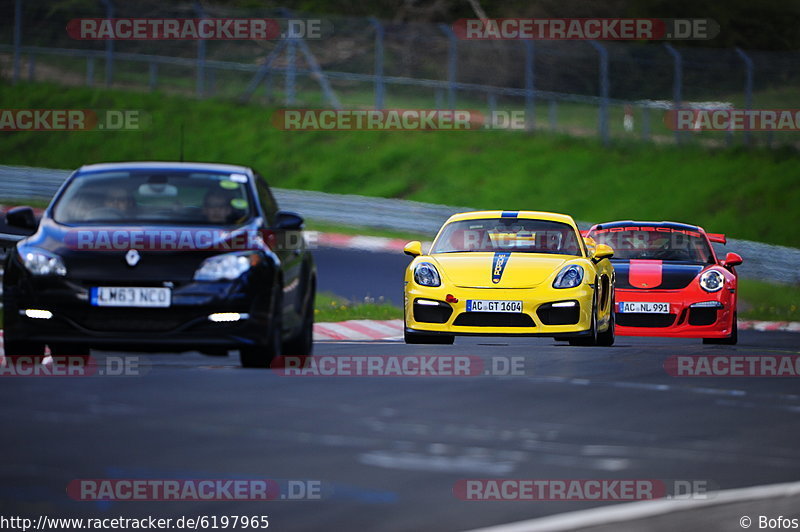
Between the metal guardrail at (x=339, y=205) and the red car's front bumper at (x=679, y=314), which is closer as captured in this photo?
the red car's front bumper at (x=679, y=314)

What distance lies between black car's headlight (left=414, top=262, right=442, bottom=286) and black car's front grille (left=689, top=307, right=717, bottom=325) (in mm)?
3443

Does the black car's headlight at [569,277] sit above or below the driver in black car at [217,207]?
below

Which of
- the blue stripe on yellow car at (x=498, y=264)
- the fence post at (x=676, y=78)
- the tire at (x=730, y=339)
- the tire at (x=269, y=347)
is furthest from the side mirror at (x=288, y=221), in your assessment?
the fence post at (x=676, y=78)

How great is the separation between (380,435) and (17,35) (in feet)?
105

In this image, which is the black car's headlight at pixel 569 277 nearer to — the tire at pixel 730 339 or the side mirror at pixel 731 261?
the side mirror at pixel 731 261

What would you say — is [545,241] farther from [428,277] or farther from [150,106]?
[150,106]

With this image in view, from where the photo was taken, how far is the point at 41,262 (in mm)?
11461

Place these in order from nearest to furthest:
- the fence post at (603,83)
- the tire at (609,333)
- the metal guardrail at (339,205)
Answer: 1. the tire at (609,333)
2. the metal guardrail at (339,205)
3. the fence post at (603,83)

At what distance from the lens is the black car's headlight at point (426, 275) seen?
14.4 m

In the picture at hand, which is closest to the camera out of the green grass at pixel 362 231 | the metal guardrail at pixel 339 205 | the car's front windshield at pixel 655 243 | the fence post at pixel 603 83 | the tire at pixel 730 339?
the tire at pixel 730 339

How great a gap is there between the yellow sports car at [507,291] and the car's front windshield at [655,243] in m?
2.57

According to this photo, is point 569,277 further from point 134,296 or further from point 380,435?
point 134,296

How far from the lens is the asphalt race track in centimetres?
995

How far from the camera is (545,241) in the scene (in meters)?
15.2
